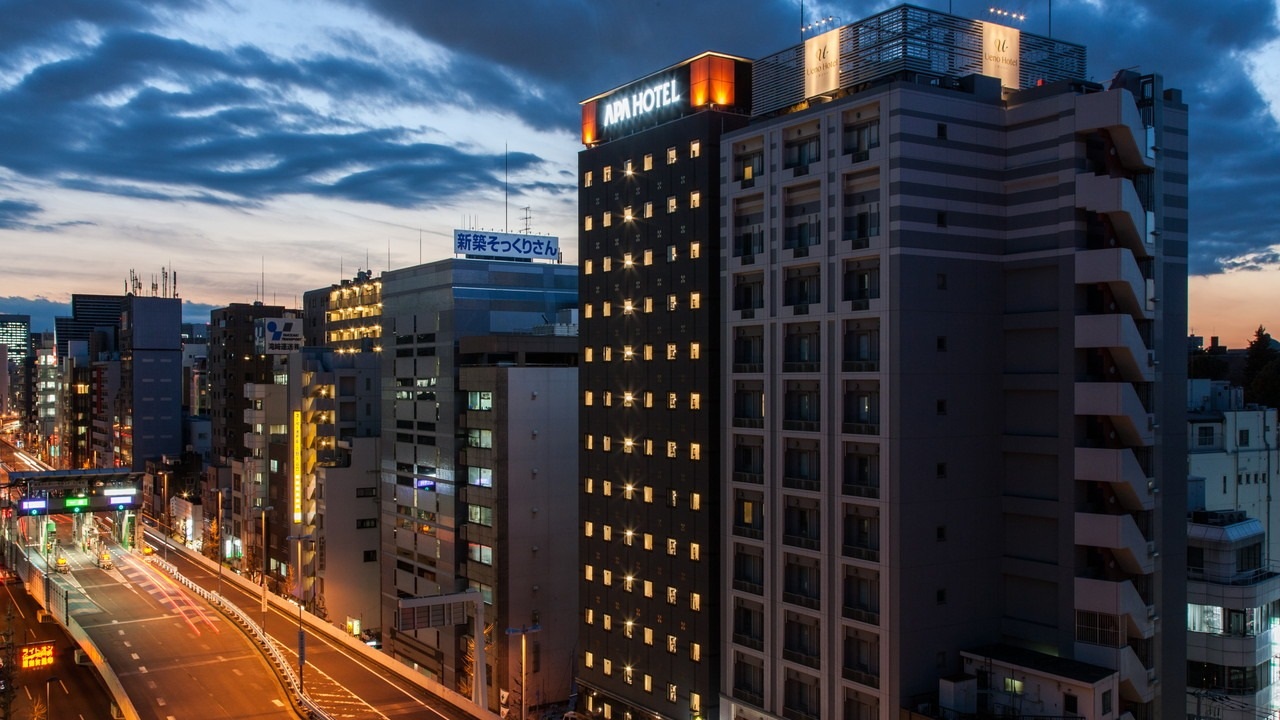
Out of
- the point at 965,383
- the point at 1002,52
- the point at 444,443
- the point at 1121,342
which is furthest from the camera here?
the point at 444,443

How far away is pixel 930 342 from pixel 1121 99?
13.8 m

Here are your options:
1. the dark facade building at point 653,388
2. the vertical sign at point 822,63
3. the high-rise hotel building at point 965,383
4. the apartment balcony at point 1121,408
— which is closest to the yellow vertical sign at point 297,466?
the dark facade building at point 653,388

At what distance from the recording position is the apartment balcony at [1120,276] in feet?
153

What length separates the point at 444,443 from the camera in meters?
92.8

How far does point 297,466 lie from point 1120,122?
97281 mm

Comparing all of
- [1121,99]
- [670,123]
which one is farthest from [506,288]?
[1121,99]

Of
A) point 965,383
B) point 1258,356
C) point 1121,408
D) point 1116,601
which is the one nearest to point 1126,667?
point 1116,601

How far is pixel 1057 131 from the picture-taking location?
49156mm

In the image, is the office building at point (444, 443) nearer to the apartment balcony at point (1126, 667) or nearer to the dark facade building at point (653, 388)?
the dark facade building at point (653, 388)

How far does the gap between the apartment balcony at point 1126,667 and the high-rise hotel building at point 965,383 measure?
0.45ft

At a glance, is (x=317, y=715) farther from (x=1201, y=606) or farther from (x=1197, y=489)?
(x=1197, y=489)

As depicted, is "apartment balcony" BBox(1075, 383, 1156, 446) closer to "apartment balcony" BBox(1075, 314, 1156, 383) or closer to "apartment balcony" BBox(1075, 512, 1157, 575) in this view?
"apartment balcony" BBox(1075, 314, 1156, 383)

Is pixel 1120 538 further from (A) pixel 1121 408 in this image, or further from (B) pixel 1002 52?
(B) pixel 1002 52

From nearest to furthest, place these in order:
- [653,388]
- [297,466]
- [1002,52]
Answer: [1002,52] → [653,388] → [297,466]
